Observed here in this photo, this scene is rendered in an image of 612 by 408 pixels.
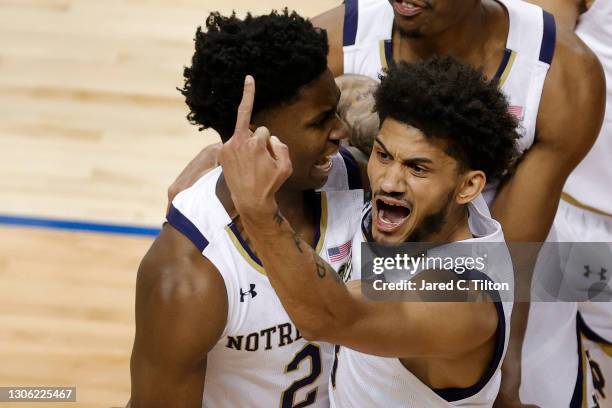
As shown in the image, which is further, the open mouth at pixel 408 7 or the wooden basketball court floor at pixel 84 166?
the wooden basketball court floor at pixel 84 166

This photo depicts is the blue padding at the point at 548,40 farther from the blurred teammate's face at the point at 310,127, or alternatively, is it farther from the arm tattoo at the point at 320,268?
the arm tattoo at the point at 320,268

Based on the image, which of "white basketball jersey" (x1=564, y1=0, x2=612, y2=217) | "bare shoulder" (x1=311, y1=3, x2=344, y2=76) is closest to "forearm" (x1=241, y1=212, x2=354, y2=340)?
"bare shoulder" (x1=311, y1=3, x2=344, y2=76)

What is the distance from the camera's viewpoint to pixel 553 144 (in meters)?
2.75

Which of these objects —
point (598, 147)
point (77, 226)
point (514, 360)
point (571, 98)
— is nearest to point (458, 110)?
point (571, 98)

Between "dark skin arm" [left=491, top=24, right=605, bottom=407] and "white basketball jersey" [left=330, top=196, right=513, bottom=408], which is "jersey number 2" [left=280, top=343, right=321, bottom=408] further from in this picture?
"dark skin arm" [left=491, top=24, right=605, bottom=407]

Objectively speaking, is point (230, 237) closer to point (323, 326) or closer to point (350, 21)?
point (323, 326)

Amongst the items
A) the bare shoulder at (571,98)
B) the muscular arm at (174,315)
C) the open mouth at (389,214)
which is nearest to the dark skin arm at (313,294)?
the open mouth at (389,214)

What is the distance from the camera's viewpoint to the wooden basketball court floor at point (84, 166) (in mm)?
3830

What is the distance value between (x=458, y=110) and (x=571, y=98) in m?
0.71

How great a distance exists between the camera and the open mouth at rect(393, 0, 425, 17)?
259 centimetres

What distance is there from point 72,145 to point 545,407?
2.59 m

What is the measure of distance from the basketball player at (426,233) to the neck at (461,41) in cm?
42

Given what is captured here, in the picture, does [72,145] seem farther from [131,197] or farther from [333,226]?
[333,226]

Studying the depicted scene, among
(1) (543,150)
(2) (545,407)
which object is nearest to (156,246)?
(1) (543,150)
